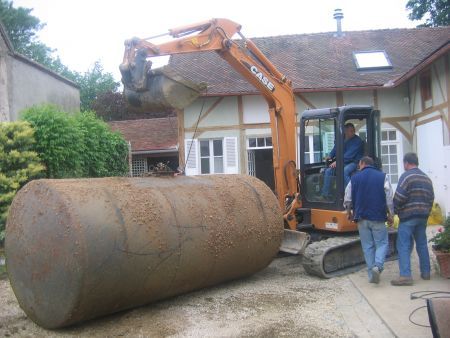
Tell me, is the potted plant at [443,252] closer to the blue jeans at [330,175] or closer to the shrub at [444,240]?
the shrub at [444,240]

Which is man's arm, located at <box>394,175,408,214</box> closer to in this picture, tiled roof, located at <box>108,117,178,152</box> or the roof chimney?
the roof chimney

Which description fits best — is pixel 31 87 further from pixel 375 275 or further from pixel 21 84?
pixel 375 275

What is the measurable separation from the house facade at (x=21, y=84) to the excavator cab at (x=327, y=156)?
28.6 ft

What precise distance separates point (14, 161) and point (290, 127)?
5.29 meters

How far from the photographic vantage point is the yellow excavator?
7.14m

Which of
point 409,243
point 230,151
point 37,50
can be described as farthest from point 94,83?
point 409,243

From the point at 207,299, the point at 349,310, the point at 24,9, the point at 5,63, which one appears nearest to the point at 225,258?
the point at 207,299

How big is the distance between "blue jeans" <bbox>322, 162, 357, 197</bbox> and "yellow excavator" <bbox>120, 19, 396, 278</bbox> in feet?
0.20

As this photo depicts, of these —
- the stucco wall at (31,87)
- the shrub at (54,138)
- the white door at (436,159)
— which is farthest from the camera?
the stucco wall at (31,87)

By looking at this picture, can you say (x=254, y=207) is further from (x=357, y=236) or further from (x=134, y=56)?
(x=134, y=56)

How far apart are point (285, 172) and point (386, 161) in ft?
31.2

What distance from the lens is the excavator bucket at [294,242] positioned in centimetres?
812

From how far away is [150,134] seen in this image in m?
27.1

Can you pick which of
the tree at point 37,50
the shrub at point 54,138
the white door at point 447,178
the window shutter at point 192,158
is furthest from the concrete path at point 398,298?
the tree at point 37,50
